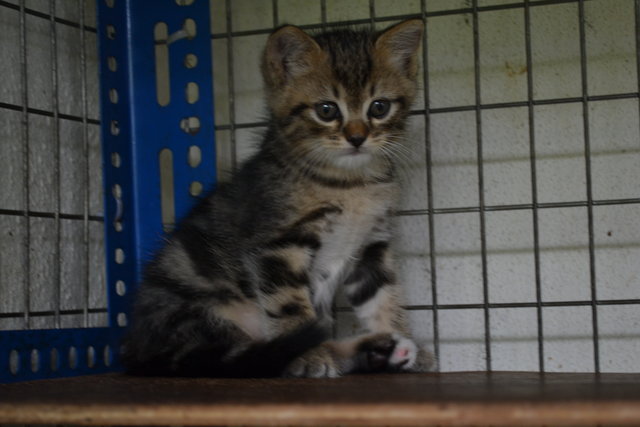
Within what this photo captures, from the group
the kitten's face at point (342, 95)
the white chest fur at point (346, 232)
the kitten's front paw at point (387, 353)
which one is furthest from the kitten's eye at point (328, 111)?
the kitten's front paw at point (387, 353)

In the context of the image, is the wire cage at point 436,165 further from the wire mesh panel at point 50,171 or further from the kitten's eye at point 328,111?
the kitten's eye at point 328,111

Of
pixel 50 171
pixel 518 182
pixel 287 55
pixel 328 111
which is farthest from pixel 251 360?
pixel 518 182

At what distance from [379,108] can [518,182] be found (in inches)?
18.1

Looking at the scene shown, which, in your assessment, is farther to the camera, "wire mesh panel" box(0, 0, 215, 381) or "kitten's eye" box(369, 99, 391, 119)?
"wire mesh panel" box(0, 0, 215, 381)

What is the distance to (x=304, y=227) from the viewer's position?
1.61 meters

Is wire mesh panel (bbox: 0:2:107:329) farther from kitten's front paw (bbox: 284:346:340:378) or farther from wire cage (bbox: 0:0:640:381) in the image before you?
kitten's front paw (bbox: 284:346:340:378)

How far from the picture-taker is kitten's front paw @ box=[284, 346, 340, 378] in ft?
4.52

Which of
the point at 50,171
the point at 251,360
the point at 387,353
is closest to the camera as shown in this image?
the point at 251,360

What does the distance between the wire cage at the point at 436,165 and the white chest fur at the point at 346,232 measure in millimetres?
138

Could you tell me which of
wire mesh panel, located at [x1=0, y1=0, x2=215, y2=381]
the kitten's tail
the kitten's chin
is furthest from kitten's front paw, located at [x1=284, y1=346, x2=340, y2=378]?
wire mesh panel, located at [x1=0, y1=0, x2=215, y2=381]

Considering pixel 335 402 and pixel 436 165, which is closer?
pixel 335 402

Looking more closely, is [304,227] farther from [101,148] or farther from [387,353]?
[101,148]

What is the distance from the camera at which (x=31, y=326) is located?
1748 millimetres

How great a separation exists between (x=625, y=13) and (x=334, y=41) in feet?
2.25
